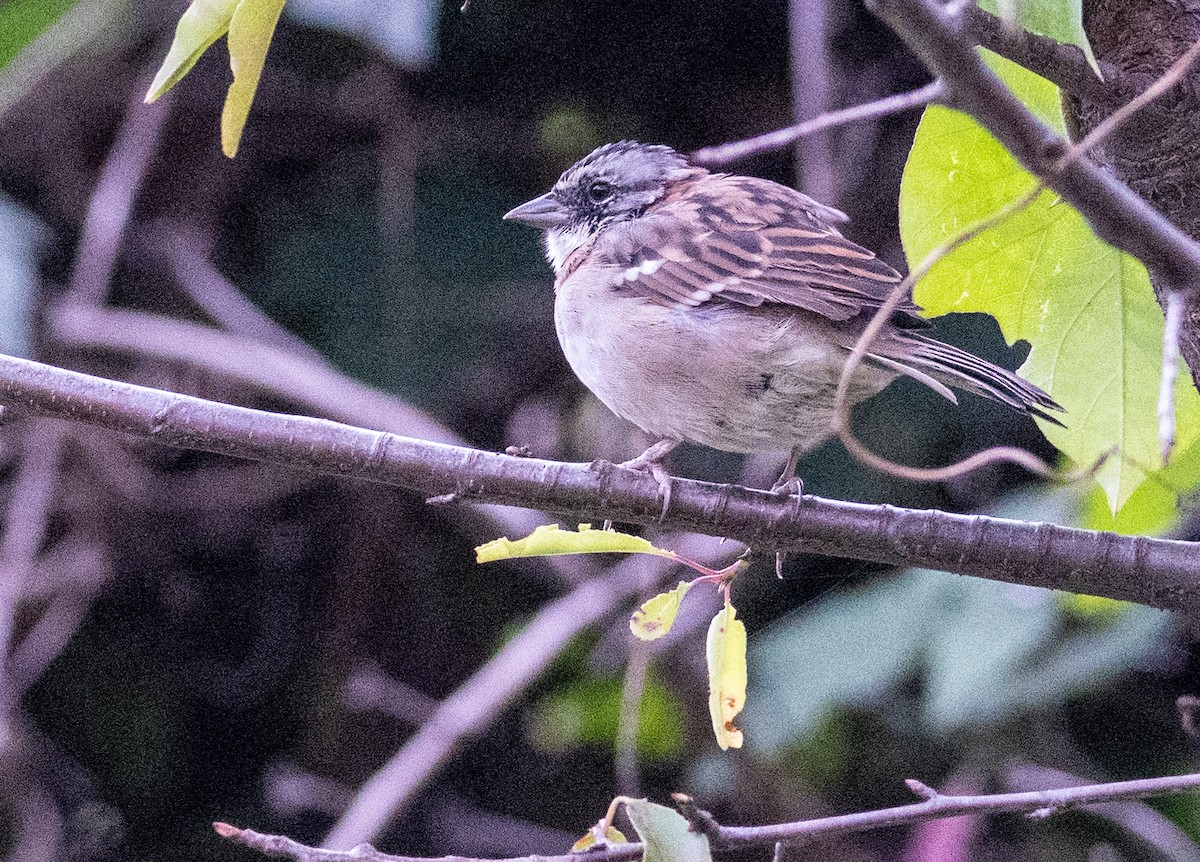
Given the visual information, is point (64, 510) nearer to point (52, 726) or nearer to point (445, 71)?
point (52, 726)

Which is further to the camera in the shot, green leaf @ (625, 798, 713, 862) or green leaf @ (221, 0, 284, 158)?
green leaf @ (625, 798, 713, 862)

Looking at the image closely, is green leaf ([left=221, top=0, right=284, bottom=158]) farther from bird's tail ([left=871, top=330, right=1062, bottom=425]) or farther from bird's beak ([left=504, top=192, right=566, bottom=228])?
bird's beak ([left=504, top=192, right=566, bottom=228])

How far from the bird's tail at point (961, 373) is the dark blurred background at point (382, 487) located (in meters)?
1.28

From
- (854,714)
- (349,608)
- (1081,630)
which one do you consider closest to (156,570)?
(349,608)

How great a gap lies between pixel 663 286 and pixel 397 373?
1.22 meters

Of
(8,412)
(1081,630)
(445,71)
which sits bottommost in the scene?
(1081,630)

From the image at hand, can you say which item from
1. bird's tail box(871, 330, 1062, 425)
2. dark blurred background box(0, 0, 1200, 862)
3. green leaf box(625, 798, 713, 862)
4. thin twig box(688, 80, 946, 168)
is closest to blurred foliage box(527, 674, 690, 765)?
dark blurred background box(0, 0, 1200, 862)

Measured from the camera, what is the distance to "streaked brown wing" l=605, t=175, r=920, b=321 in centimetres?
225

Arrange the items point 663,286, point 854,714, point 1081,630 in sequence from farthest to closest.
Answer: point 854,714, point 1081,630, point 663,286

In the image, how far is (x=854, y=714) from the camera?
11.1 feet

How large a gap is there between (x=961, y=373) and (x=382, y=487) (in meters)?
2.13

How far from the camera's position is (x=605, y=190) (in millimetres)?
2938

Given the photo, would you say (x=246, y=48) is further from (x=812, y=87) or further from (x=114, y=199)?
(x=114, y=199)

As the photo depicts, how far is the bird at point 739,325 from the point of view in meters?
2.19
